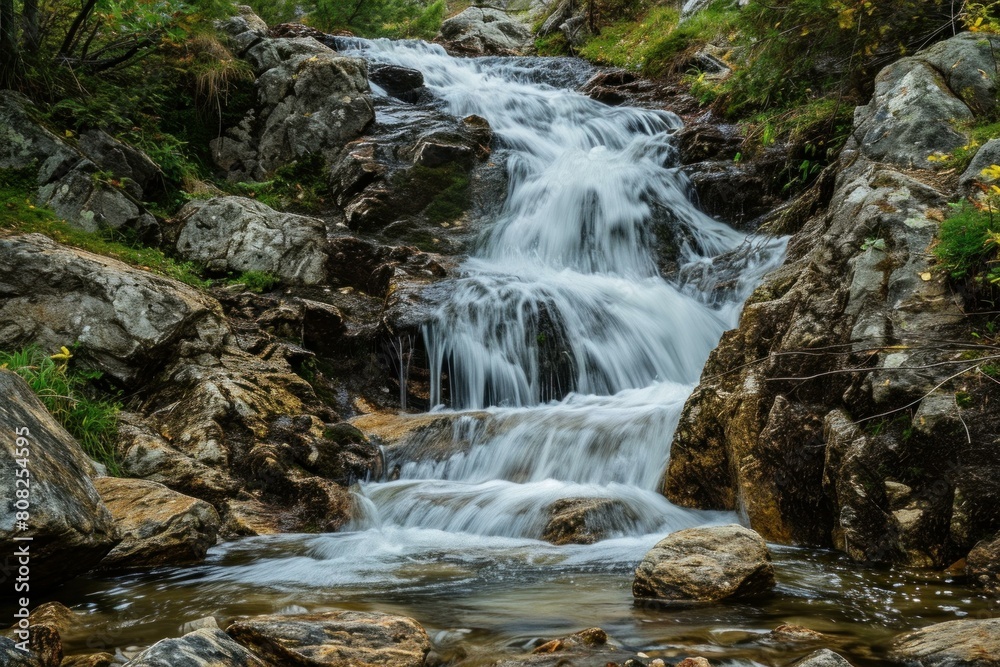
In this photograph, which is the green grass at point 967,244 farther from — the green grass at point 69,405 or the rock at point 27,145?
the rock at point 27,145

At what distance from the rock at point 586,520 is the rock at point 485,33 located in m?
19.4

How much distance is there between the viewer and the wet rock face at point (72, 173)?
8.06m

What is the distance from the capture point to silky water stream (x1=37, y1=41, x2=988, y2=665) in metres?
3.39

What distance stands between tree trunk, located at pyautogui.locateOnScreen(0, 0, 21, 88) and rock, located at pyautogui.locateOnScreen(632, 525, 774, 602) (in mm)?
8867

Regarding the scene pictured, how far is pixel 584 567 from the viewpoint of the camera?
4438mm

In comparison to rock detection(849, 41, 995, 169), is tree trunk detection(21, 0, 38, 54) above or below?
above

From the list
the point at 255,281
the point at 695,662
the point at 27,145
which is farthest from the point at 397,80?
the point at 695,662

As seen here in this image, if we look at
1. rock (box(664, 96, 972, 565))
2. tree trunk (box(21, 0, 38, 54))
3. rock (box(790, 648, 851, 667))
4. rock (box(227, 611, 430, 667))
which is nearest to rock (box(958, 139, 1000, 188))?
rock (box(664, 96, 972, 565))

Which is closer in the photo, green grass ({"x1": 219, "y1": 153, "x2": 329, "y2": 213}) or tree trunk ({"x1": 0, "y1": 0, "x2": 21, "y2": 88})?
tree trunk ({"x1": 0, "y1": 0, "x2": 21, "y2": 88})

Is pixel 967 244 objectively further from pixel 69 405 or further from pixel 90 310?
pixel 90 310

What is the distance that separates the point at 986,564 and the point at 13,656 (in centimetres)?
436

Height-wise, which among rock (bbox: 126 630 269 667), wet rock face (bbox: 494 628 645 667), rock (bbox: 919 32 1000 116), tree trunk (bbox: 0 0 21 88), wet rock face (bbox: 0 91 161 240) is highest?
tree trunk (bbox: 0 0 21 88)

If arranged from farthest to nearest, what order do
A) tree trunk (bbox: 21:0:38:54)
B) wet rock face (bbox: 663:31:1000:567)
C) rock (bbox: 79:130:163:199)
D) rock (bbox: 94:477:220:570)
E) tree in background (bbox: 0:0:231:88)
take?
rock (bbox: 79:130:163:199) → tree trunk (bbox: 21:0:38:54) → tree in background (bbox: 0:0:231:88) → rock (bbox: 94:477:220:570) → wet rock face (bbox: 663:31:1000:567)

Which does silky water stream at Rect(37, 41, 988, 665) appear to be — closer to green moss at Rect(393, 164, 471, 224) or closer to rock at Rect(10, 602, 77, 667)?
rock at Rect(10, 602, 77, 667)
